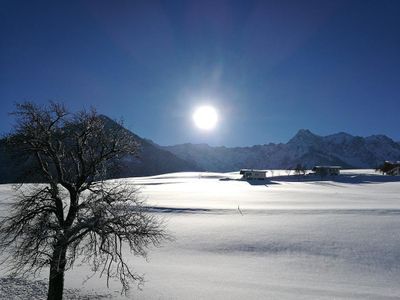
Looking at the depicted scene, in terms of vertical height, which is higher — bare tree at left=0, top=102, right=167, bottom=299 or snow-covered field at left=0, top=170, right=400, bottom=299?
bare tree at left=0, top=102, right=167, bottom=299

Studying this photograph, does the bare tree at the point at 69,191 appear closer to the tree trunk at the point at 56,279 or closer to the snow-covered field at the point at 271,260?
the tree trunk at the point at 56,279

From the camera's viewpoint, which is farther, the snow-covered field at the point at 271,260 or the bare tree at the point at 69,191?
the snow-covered field at the point at 271,260

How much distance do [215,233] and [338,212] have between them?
18.1m

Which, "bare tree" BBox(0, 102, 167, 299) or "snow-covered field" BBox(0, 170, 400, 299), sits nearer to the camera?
"bare tree" BBox(0, 102, 167, 299)

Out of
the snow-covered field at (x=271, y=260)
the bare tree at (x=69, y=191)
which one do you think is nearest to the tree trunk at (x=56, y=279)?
the bare tree at (x=69, y=191)

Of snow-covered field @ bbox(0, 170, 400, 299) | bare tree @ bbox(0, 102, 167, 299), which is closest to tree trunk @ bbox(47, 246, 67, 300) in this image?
bare tree @ bbox(0, 102, 167, 299)

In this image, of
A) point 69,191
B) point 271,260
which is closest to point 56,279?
point 69,191

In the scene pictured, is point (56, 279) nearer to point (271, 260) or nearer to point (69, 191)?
point (69, 191)

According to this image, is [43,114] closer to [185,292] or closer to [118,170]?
[118,170]

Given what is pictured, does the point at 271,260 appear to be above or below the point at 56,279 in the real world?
below

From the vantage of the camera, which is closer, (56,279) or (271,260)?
(56,279)

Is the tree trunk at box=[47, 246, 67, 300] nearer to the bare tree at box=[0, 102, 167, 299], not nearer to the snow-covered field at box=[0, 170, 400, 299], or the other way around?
the bare tree at box=[0, 102, 167, 299]

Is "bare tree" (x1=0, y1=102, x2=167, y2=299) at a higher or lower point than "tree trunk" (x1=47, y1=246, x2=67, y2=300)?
higher

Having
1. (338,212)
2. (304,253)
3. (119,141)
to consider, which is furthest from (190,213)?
(119,141)
